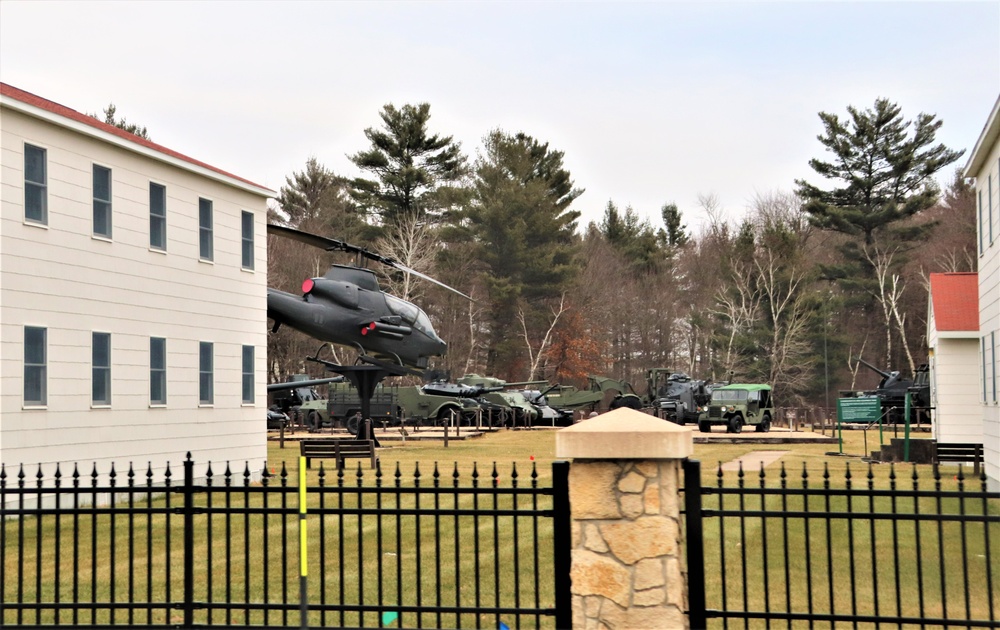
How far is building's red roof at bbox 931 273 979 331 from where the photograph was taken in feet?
79.4

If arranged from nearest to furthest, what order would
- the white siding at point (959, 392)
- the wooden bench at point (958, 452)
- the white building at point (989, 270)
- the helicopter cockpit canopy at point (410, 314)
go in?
the white building at point (989, 270)
the wooden bench at point (958, 452)
the white siding at point (959, 392)
the helicopter cockpit canopy at point (410, 314)

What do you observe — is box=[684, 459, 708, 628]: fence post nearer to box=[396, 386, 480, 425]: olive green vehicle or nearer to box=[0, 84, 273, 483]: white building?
box=[0, 84, 273, 483]: white building

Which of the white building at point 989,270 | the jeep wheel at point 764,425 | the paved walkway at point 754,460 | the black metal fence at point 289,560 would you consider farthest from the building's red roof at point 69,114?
the jeep wheel at point 764,425

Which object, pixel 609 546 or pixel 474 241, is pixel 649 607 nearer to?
pixel 609 546

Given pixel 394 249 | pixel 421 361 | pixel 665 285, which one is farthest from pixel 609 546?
pixel 665 285

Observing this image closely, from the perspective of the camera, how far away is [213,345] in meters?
22.7

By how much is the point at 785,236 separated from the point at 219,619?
5660 centimetres

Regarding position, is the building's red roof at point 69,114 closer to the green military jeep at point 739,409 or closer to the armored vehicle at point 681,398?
the green military jeep at point 739,409

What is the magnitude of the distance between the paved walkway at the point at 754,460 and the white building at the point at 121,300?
1021 cm

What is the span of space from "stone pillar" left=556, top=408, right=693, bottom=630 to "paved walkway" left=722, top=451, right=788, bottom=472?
53.2 ft

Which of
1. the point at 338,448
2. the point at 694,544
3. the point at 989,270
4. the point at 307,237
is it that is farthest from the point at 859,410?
the point at 694,544

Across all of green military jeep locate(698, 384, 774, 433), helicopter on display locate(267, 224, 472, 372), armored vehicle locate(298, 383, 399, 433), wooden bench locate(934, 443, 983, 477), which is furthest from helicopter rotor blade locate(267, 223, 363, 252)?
green military jeep locate(698, 384, 774, 433)

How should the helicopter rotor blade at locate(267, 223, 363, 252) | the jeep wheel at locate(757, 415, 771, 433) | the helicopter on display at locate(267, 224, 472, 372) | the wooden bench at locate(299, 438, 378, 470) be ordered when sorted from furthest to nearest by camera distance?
the jeep wheel at locate(757, 415, 771, 433), the helicopter on display at locate(267, 224, 472, 372), the helicopter rotor blade at locate(267, 223, 363, 252), the wooden bench at locate(299, 438, 378, 470)

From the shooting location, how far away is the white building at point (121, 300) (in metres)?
17.2
